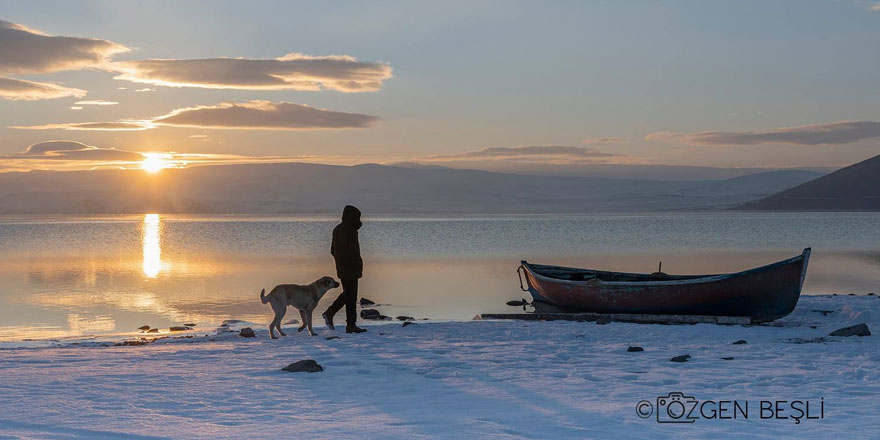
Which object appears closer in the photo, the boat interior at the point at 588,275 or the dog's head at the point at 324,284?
the dog's head at the point at 324,284

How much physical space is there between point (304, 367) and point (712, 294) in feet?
33.9

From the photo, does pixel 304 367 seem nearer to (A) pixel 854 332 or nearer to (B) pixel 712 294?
(A) pixel 854 332

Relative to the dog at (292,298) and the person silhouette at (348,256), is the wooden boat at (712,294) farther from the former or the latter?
the dog at (292,298)

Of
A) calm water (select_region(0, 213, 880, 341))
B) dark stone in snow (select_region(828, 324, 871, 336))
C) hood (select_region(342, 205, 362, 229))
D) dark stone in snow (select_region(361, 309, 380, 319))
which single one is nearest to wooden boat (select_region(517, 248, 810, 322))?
dark stone in snow (select_region(828, 324, 871, 336))

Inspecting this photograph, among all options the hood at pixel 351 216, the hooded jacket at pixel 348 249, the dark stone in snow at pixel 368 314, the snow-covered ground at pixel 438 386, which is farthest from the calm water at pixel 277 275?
the snow-covered ground at pixel 438 386

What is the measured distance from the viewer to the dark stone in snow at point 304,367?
1088 centimetres

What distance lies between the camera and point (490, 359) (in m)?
12.1

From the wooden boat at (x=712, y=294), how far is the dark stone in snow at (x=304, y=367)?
9.33 meters

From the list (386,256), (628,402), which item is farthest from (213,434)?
(386,256)

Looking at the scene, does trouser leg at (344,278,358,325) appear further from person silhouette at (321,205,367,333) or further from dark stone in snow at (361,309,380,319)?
dark stone in snow at (361,309,380,319)

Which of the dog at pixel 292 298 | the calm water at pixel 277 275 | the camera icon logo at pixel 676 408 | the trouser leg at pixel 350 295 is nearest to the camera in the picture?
the camera icon logo at pixel 676 408

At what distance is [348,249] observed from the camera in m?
15.8

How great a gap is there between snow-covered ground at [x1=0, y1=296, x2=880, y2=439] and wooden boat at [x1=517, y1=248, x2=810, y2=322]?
7.27ft

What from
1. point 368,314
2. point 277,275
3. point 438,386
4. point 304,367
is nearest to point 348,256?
point 304,367
